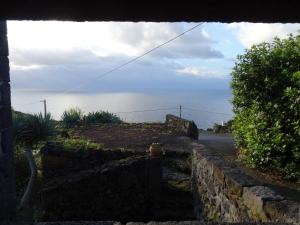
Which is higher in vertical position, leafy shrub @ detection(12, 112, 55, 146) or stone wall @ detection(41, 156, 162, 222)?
leafy shrub @ detection(12, 112, 55, 146)

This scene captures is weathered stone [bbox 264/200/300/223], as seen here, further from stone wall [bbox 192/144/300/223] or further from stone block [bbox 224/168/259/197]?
stone block [bbox 224/168/259/197]

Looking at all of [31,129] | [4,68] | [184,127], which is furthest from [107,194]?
[184,127]

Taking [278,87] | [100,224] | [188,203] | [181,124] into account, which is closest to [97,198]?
[188,203]

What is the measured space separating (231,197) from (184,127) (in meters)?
10.3

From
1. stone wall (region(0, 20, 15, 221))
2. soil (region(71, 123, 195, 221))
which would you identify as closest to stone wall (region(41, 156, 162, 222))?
soil (region(71, 123, 195, 221))

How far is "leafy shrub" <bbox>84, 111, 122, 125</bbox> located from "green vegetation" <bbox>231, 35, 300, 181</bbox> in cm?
1071

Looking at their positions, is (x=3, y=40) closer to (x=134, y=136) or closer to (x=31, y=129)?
(x=31, y=129)

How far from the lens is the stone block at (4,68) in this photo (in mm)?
4652

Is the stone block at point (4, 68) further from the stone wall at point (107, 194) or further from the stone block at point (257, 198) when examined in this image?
the stone block at point (257, 198)

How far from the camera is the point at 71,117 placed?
1992 cm

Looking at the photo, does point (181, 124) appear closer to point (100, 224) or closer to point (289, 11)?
point (100, 224)

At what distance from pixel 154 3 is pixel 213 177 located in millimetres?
4910

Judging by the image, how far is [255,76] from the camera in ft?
31.0

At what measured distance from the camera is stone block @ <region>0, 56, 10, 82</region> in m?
4.65
